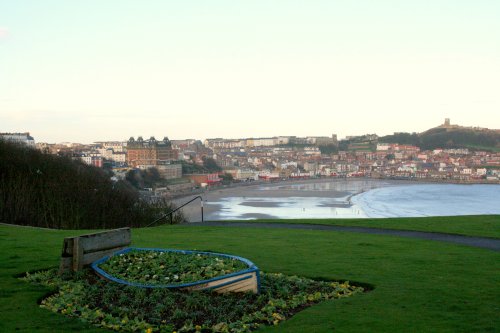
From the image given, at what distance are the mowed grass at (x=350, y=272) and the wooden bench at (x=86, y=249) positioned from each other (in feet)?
2.83

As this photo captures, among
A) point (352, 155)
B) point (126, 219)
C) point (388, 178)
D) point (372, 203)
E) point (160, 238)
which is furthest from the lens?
point (352, 155)

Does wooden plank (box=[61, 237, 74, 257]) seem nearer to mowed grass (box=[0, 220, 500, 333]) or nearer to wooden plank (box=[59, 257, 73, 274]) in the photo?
wooden plank (box=[59, 257, 73, 274])

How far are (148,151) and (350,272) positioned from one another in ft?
484

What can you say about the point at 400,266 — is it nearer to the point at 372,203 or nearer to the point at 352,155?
the point at 372,203

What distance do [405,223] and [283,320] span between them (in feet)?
38.9

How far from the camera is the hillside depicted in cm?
2495

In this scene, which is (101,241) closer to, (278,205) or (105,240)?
(105,240)

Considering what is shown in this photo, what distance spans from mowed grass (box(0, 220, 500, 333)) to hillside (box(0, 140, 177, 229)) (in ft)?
28.5

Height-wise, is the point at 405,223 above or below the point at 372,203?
above

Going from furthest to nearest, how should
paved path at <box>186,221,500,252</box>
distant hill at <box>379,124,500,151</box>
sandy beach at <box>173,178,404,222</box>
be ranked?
distant hill at <box>379,124,500,151</box>
sandy beach at <box>173,178,404,222</box>
paved path at <box>186,221,500,252</box>

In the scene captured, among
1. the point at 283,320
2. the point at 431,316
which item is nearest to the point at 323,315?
the point at 283,320

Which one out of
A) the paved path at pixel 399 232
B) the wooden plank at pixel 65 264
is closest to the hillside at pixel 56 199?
the paved path at pixel 399 232

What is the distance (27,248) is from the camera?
12.6 metres

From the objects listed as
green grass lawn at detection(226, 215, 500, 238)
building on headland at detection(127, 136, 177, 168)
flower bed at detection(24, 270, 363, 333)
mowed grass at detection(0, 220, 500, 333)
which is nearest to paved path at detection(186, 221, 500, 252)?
green grass lawn at detection(226, 215, 500, 238)
